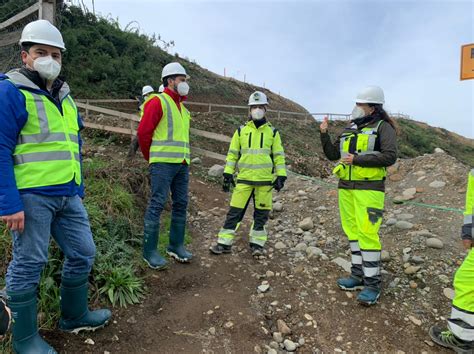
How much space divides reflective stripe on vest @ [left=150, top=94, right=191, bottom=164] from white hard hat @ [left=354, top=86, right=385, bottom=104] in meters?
1.93

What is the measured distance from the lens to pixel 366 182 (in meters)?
3.70

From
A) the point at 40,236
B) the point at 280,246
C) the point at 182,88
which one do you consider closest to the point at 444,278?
the point at 280,246

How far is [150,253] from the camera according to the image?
13.0ft

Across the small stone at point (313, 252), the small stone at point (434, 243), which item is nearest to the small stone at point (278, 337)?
the small stone at point (313, 252)

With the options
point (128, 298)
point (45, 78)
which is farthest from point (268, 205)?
point (45, 78)

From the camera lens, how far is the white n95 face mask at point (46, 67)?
2410mm

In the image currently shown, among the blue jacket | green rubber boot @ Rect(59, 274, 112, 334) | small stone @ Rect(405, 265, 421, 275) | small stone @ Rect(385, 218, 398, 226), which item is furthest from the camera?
small stone @ Rect(385, 218, 398, 226)

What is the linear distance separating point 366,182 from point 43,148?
114 inches

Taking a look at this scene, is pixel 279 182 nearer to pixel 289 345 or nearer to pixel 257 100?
pixel 257 100

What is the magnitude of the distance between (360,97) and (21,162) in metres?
3.07

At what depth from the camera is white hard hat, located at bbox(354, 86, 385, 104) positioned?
146 inches

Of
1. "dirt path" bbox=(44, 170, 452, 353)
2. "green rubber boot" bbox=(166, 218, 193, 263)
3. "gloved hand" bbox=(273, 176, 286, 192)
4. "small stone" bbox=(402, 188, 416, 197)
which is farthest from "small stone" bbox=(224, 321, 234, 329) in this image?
"small stone" bbox=(402, 188, 416, 197)

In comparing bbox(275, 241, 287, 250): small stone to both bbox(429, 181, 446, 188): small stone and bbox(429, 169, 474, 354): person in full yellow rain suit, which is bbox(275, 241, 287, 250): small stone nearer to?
bbox(429, 169, 474, 354): person in full yellow rain suit

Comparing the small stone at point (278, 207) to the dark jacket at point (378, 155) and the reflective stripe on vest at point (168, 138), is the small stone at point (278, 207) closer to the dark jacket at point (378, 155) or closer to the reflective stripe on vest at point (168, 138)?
the dark jacket at point (378, 155)
